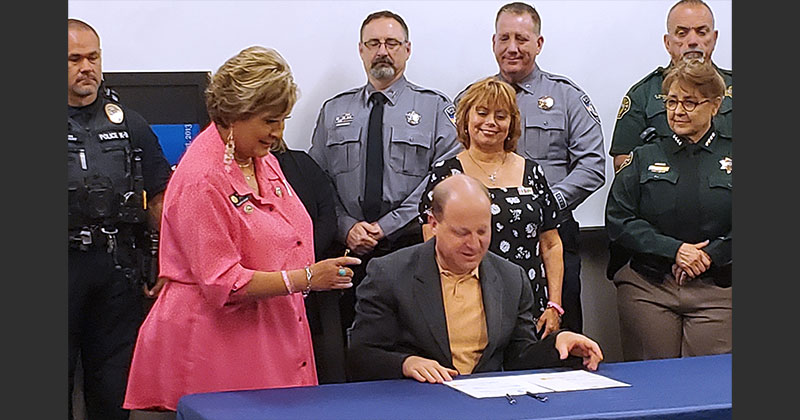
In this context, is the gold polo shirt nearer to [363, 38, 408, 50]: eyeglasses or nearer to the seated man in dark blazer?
the seated man in dark blazer

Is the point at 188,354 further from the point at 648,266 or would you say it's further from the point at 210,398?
the point at 648,266

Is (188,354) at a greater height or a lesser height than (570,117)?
lesser

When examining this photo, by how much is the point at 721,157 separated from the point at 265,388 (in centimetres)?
214

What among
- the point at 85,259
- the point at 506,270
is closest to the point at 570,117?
the point at 506,270

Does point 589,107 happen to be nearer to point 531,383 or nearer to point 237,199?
point 531,383

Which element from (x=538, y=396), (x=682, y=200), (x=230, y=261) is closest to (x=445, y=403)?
(x=538, y=396)

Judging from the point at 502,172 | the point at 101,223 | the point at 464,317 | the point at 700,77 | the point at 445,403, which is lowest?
the point at 445,403

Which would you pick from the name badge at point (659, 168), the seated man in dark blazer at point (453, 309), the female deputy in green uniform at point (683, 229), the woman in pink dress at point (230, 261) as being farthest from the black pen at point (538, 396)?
the name badge at point (659, 168)

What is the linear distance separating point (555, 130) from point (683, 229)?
25.9 inches

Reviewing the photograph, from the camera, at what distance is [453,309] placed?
3137mm

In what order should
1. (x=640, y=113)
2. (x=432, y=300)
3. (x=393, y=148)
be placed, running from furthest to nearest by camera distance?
1. (x=640, y=113)
2. (x=393, y=148)
3. (x=432, y=300)

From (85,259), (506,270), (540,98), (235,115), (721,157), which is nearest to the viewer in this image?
(235,115)

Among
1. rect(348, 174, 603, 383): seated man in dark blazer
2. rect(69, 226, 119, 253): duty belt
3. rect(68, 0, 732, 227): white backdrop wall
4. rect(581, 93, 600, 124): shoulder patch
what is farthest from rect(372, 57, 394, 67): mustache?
rect(348, 174, 603, 383): seated man in dark blazer

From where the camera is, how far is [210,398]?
8.80 ft
